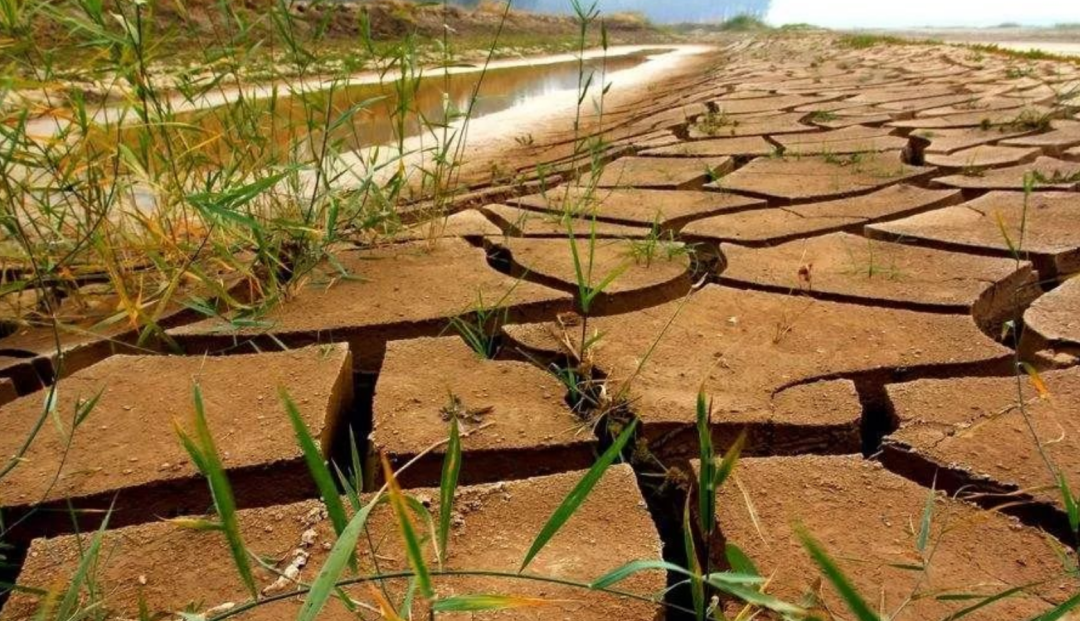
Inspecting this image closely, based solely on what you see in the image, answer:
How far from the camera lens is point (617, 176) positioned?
93.3 inches

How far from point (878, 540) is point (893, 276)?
2.52ft

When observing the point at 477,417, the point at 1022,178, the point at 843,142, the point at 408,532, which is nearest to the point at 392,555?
the point at 477,417

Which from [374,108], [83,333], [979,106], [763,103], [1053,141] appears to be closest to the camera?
[83,333]

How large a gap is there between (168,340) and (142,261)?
420 millimetres

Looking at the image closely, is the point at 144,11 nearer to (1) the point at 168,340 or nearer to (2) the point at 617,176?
(1) the point at 168,340

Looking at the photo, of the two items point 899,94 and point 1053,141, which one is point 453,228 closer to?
point 1053,141

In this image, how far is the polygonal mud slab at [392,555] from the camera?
2.15 feet

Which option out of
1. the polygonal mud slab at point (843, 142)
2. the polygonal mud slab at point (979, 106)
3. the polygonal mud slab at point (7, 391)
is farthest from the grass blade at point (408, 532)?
the polygonal mud slab at point (979, 106)

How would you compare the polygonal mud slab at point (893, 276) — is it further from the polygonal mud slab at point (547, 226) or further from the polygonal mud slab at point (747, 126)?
the polygonal mud slab at point (747, 126)

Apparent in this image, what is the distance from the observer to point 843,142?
2.79 meters

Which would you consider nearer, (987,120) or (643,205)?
(643,205)

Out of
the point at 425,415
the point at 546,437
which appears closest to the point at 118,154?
the point at 425,415

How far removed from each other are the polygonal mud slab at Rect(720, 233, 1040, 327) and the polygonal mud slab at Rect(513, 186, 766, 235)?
1.02 feet

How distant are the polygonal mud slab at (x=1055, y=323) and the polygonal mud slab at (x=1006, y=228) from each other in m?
0.16
